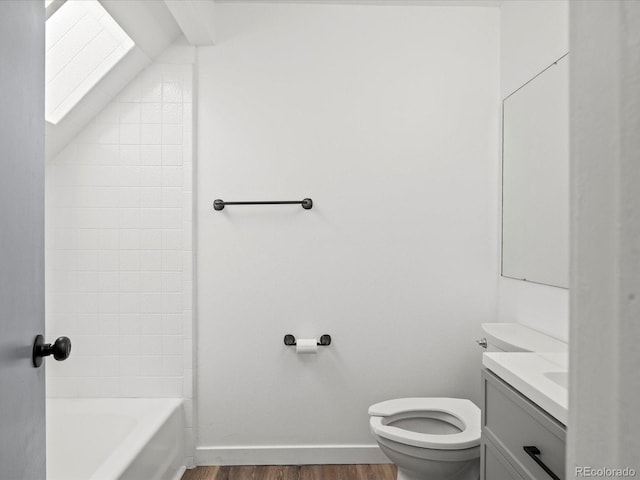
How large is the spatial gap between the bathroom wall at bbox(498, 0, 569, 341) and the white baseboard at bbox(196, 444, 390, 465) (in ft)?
3.44

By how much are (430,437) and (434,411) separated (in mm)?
344

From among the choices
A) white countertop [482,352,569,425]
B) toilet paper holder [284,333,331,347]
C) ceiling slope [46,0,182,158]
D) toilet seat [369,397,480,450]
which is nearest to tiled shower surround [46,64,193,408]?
ceiling slope [46,0,182,158]

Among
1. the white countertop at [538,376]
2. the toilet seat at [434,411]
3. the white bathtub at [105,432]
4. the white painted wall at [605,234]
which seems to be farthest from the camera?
the white bathtub at [105,432]

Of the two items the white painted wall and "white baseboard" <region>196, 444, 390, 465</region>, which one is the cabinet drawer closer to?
"white baseboard" <region>196, 444, 390, 465</region>

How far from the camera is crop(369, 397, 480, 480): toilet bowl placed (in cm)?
187

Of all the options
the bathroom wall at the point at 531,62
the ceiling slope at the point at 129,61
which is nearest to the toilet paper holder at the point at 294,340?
the bathroom wall at the point at 531,62

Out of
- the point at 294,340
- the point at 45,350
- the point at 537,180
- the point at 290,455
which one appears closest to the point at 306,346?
the point at 294,340

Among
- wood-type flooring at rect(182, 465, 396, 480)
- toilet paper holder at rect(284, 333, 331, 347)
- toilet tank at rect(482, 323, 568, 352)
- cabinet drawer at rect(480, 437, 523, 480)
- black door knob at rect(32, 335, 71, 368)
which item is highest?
black door knob at rect(32, 335, 71, 368)

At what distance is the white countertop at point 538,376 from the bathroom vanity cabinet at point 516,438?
29 mm

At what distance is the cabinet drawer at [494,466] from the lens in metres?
1.40

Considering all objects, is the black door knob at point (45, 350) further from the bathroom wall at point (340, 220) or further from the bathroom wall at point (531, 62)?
the bathroom wall at point (531, 62)

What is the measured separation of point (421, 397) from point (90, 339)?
177 cm

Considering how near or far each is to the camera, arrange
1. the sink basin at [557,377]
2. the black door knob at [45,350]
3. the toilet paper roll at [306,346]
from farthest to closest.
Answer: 1. the toilet paper roll at [306,346]
2. the sink basin at [557,377]
3. the black door knob at [45,350]

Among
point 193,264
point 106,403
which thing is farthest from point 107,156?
point 106,403
